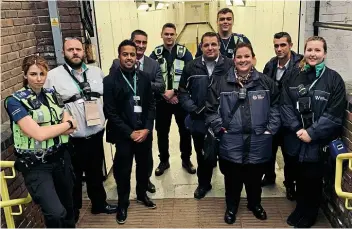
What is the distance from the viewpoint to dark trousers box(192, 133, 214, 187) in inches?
143

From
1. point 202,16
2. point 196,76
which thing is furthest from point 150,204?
point 202,16

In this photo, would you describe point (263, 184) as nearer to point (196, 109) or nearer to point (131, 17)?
point (196, 109)

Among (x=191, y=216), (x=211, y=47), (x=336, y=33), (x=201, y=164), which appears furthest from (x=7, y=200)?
(x=336, y=33)

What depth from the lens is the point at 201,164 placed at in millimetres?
3725

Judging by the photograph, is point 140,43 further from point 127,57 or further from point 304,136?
point 304,136

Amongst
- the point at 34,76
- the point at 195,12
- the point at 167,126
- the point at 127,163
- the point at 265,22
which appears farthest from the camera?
the point at 195,12

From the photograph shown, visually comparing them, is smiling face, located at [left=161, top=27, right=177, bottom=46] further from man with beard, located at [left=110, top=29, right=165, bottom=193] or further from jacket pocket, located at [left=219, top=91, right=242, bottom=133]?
jacket pocket, located at [left=219, top=91, right=242, bottom=133]

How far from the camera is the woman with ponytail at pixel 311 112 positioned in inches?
109

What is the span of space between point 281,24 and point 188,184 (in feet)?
9.50

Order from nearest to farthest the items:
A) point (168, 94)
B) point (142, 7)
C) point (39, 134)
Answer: point (39, 134)
point (168, 94)
point (142, 7)

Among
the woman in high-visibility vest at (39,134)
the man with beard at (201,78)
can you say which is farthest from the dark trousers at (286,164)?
the woman in high-visibility vest at (39,134)

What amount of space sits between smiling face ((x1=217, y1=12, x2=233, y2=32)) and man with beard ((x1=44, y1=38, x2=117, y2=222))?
1.60m

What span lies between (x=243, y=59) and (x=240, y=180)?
1136 mm

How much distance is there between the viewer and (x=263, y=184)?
12.9 ft
